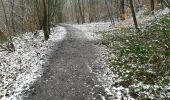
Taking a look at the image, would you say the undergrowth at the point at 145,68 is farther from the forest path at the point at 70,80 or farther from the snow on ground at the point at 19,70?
the snow on ground at the point at 19,70

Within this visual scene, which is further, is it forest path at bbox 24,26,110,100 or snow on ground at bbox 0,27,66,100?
snow on ground at bbox 0,27,66,100

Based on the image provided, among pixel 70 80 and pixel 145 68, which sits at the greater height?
pixel 145 68

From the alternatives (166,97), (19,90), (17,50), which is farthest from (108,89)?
(17,50)

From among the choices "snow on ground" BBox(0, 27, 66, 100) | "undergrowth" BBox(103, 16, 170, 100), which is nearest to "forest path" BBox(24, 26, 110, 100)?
"snow on ground" BBox(0, 27, 66, 100)

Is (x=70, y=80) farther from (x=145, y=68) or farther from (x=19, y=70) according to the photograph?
(x=19, y=70)

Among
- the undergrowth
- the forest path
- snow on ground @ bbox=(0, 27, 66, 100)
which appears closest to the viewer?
the undergrowth

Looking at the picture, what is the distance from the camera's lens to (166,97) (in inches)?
345

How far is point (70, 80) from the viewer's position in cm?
1098

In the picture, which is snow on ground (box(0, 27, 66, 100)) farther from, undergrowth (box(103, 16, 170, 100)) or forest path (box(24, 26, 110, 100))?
undergrowth (box(103, 16, 170, 100))

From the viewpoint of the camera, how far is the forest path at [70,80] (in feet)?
30.9

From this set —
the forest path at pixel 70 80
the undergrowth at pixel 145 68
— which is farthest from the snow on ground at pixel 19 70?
the undergrowth at pixel 145 68

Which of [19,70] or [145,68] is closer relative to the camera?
[145,68]

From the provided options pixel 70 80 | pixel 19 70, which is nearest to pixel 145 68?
pixel 70 80

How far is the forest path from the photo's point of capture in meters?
9.41
